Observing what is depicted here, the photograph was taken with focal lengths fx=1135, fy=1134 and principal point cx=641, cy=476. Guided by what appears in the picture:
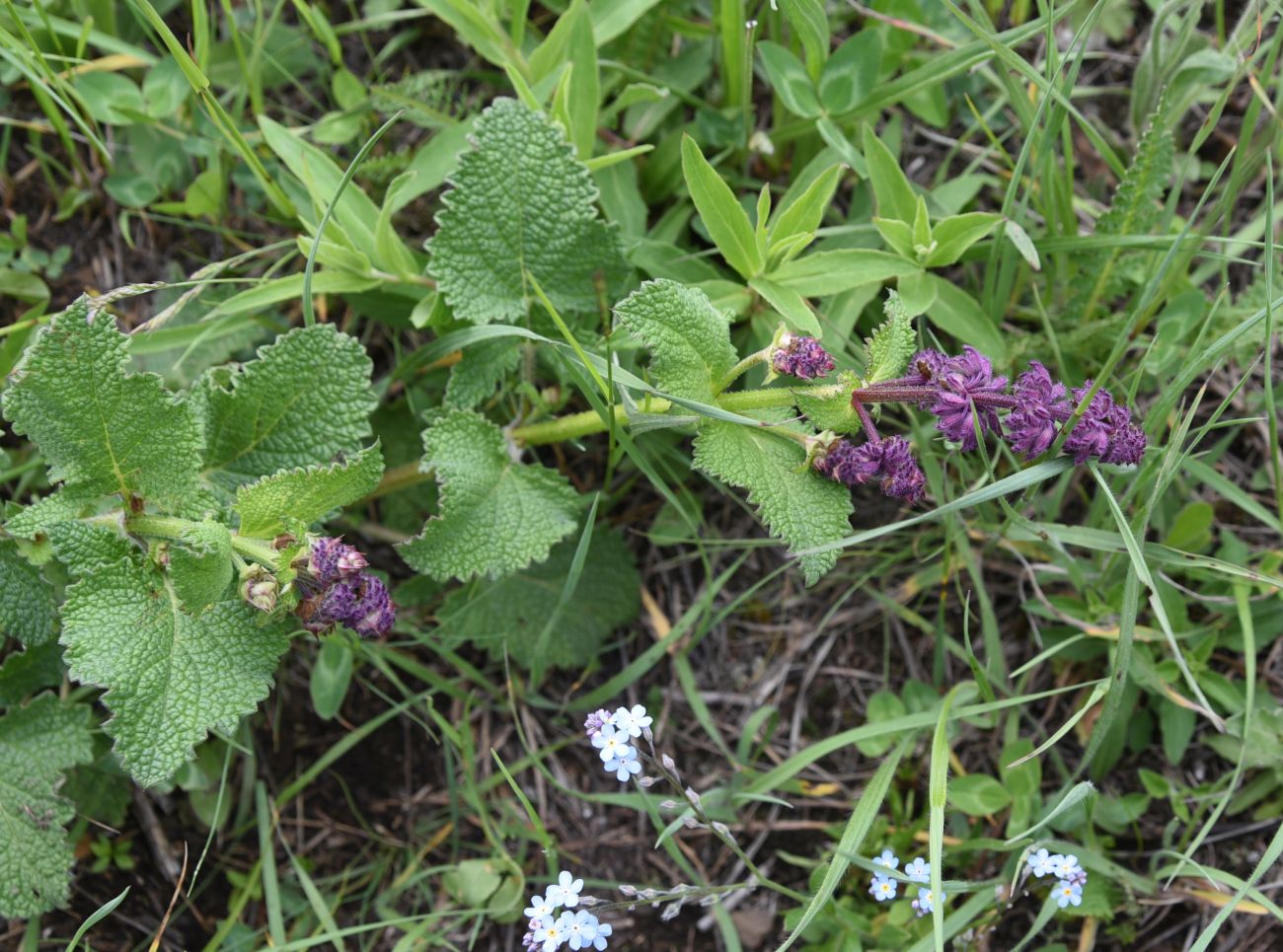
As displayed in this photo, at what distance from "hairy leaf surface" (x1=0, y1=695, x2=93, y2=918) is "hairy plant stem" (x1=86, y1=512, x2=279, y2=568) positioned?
0.59 m

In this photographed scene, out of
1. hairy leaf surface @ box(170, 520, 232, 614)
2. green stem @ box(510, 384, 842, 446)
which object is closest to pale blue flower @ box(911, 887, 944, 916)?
green stem @ box(510, 384, 842, 446)

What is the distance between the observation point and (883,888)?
273 cm

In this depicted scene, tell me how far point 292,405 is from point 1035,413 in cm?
162

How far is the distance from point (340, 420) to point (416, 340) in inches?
30.0

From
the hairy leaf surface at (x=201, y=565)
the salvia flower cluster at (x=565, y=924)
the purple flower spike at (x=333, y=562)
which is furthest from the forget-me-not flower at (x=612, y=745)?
the hairy leaf surface at (x=201, y=565)

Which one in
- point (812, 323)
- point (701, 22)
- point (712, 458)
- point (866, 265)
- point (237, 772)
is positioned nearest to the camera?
point (712, 458)

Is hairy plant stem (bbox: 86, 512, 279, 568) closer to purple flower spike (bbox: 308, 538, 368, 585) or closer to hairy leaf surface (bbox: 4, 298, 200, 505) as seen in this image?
hairy leaf surface (bbox: 4, 298, 200, 505)

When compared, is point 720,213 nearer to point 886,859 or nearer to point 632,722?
point 632,722

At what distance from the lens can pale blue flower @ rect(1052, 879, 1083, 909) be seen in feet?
8.75

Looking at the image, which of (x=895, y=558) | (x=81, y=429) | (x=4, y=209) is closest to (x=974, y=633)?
(x=895, y=558)

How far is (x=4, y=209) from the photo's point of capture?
3434mm

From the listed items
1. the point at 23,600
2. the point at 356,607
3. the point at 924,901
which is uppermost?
the point at 356,607

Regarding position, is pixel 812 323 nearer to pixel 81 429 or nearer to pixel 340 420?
pixel 340 420

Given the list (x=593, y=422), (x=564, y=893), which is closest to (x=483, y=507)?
(x=593, y=422)
